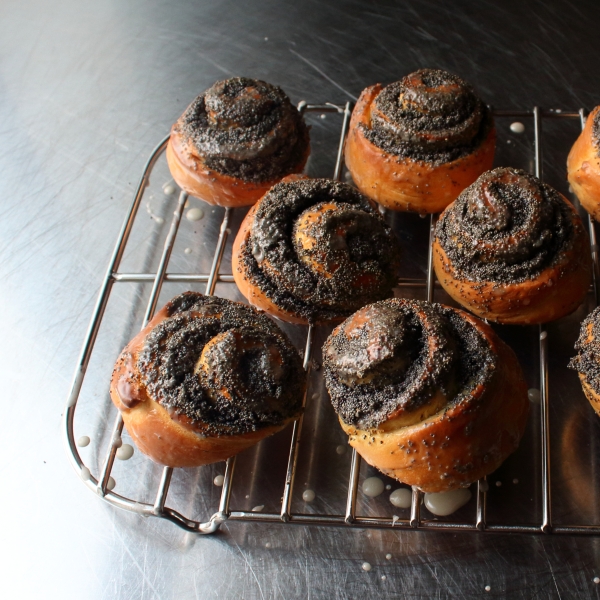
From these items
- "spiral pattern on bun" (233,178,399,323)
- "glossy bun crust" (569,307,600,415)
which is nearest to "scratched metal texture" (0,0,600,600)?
"glossy bun crust" (569,307,600,415)

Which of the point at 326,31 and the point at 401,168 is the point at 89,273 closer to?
the point at 401,168

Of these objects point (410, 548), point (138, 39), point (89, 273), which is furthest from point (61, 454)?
point (138, 39)

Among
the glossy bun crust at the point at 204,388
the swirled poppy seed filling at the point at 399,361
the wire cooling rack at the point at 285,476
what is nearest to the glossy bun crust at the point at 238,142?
the wire cooling rack at the point at 285,476

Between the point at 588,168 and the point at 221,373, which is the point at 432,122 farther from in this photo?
the point at 221,373

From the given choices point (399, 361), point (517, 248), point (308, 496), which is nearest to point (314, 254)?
Result: point (399, 361)

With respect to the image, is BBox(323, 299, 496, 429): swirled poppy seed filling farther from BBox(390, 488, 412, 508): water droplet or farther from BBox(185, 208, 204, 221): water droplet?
BBox(185, 208, 204, 221): water droplet

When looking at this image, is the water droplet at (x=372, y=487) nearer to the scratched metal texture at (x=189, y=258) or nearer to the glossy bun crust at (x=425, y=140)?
the scratched metal texture at (x=189, y=258)
